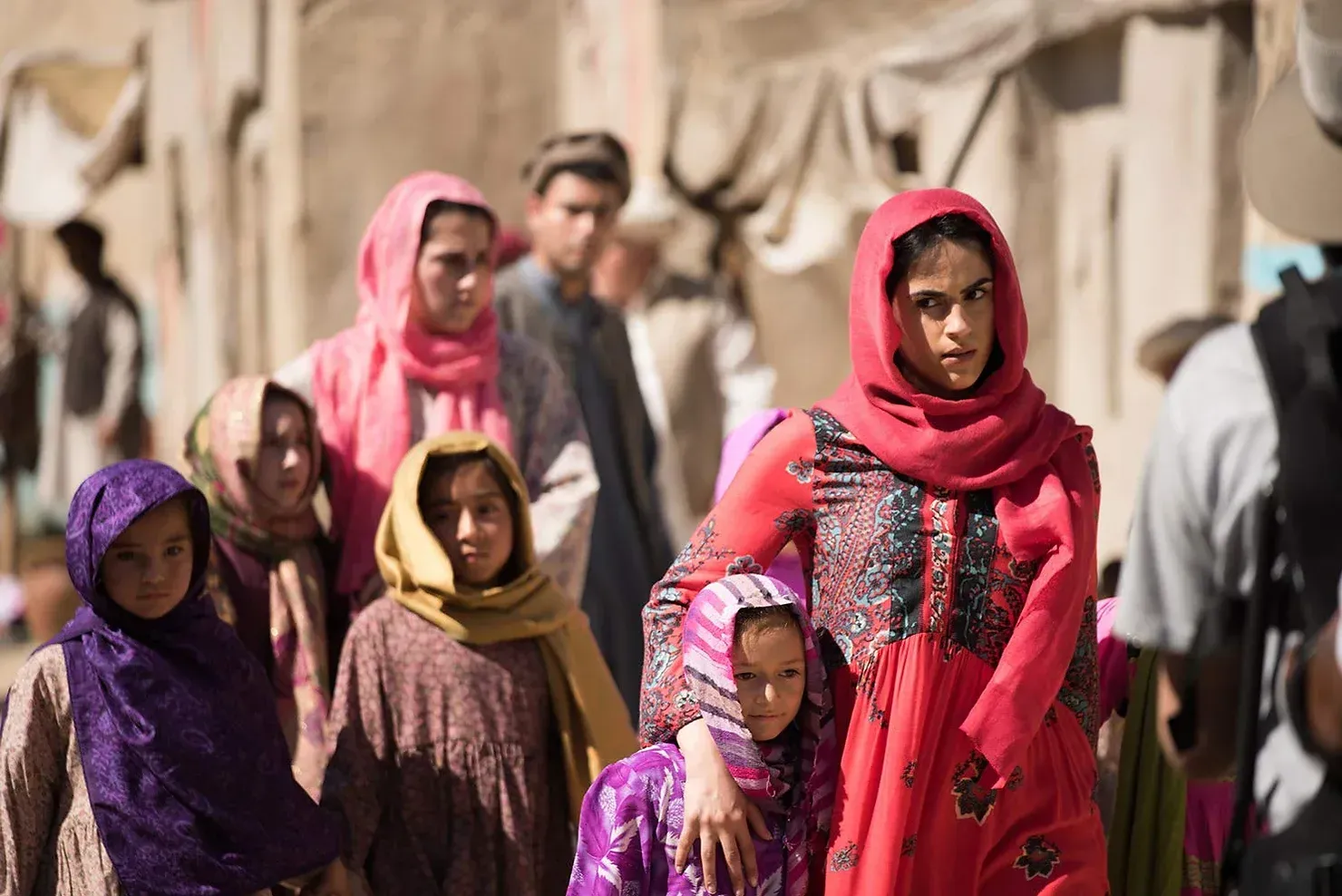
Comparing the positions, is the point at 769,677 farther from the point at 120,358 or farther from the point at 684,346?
the point at 120,358

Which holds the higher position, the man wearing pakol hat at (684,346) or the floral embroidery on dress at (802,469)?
the man wearing pakol hat at (684,346)

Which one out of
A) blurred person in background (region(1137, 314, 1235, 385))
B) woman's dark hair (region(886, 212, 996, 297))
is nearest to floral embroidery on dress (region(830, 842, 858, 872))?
woman's dark hair (region(886, 212, 996, 297))

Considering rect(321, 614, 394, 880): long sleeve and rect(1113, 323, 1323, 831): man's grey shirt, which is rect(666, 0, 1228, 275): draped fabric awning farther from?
rect(1113, 323, 1323, 831): man's grey shirt

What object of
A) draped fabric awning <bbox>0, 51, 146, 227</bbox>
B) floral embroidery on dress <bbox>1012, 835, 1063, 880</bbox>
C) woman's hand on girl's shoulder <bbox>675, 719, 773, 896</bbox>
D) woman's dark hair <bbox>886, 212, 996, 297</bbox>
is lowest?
floral embroidery on dress <bbox>1012, 835, 1063, 880</bbox>

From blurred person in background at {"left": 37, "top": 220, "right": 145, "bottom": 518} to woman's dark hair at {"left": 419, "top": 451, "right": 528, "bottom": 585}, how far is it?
29.8ft

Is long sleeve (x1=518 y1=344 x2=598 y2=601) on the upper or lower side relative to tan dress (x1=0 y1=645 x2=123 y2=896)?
upper

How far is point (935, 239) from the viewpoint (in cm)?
345

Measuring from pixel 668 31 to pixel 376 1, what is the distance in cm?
178

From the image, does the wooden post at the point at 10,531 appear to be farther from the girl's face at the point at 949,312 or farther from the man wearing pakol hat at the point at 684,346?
the girl's face at the point at 949,312

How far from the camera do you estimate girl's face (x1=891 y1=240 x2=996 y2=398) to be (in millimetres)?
3426

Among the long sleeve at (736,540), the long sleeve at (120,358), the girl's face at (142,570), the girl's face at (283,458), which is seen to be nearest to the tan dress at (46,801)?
the girl's face at (142,570)

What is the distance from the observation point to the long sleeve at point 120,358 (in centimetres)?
1339

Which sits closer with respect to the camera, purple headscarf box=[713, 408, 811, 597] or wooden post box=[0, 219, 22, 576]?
purple headscarf box=[713, 408, 811, 597]

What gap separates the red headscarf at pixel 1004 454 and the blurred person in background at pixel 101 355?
34.1ft
